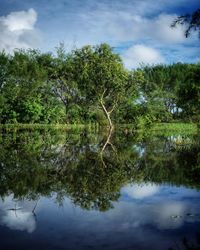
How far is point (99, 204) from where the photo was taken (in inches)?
401

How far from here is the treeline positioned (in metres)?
60.9

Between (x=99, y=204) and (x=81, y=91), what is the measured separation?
62286 mm

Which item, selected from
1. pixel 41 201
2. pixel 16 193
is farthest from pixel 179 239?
pixel 16 193

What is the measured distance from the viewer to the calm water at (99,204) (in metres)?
7.42

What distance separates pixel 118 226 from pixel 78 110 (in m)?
69.2

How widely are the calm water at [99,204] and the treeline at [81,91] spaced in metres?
44.0

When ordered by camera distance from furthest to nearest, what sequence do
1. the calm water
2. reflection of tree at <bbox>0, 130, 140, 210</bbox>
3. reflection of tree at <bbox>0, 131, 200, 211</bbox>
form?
reflection of tree at <bbox>0, 131, 200, 211</bbox>
reflection of tree at <bbox>0, 130, 140, 210</bbox>
the calm water

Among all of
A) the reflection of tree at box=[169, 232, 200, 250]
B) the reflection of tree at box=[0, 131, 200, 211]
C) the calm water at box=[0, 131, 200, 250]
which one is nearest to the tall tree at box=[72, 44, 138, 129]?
the reflection of tree at box=[0, 131, 200, 211]

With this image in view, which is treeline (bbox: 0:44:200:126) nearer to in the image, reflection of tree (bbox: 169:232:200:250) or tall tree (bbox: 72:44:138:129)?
tall tree (bbox: 72:44:138:129)

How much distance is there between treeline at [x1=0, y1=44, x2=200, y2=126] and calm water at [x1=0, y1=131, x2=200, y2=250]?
43992mm

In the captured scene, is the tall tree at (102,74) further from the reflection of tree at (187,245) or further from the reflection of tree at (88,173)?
the reflection of tree at (187,245)

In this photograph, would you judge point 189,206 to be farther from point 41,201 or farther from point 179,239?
point 41,201

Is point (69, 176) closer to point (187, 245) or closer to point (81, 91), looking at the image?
point (187, 245)

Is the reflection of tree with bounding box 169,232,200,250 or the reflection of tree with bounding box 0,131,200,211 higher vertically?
the reflection of tree with bounding box 0,131,200,211
